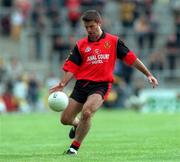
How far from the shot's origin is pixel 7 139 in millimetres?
19391

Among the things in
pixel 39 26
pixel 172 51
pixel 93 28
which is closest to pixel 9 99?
pixel 39 26

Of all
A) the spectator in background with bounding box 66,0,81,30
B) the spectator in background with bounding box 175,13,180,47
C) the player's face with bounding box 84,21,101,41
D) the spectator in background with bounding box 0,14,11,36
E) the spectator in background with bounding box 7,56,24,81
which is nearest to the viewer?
the player's face with bounding box 84,21,101,41

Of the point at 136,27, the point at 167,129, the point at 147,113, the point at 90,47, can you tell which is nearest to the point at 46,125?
the point at 167,129

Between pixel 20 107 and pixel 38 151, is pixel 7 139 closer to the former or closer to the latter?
pixel 38 151

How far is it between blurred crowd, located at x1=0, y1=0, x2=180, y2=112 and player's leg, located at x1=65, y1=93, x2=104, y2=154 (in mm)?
21974

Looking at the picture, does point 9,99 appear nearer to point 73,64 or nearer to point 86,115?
point 73,64

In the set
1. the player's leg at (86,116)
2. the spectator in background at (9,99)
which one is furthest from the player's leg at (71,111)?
the spectator in background at (9,99)

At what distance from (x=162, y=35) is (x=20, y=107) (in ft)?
25.5

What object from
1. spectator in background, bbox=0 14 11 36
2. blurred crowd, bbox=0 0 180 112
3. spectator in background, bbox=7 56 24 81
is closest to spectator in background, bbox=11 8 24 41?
blurred crowd, bbox=0 0 180 112

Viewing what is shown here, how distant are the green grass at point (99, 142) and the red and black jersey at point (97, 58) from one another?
1.37 metres

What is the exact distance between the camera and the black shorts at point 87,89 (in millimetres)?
14164

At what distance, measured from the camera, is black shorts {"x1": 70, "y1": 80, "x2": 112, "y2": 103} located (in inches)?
558

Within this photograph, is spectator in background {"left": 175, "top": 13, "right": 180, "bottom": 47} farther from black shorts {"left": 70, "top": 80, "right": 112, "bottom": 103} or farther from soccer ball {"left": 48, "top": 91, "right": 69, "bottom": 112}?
soccer ball {"left": 48, "top": 91, "right": 69, "bottom": 112}

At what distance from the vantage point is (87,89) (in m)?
14.3
